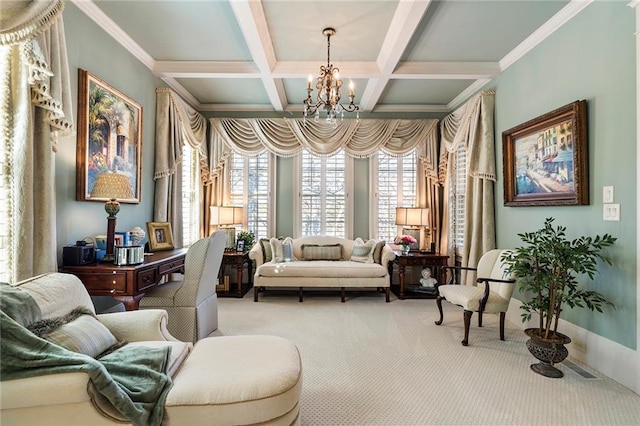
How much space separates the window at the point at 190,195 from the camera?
5141 millimetres

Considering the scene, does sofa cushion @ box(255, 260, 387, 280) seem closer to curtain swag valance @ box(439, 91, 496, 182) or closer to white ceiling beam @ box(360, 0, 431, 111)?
curtain swag valance @ box(439, 91, 496, 182)

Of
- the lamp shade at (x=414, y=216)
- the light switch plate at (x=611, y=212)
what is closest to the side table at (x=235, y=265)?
the lamp shade at (x=414, y=216)

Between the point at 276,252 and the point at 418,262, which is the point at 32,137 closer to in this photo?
the point at 276,252

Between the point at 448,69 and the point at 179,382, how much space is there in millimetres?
4156

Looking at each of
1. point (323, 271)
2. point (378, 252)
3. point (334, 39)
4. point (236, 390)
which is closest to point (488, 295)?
point (378, 252)

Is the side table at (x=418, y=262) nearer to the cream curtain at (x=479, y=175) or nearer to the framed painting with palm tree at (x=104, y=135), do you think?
the cream curtain at (x=479, y=175)

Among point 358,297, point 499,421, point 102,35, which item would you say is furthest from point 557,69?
point 102,35

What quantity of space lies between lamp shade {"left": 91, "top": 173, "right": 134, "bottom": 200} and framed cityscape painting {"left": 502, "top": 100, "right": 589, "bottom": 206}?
3.77 meters

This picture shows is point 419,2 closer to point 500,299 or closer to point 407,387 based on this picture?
point 500,299

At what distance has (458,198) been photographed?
17.1ft

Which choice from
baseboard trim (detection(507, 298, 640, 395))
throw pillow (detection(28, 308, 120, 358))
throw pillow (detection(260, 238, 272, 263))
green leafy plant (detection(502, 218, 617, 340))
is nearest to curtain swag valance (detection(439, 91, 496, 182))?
green leafy plant (detection(502, 218, 617, 340))

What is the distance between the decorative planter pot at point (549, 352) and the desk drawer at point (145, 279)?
3.09 metres

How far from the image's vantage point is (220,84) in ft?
15.5

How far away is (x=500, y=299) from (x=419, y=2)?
2.71 meters
